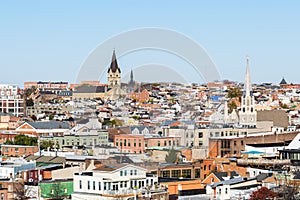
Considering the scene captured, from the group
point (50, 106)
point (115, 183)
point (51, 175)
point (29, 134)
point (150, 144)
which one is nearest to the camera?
point (115, 183)

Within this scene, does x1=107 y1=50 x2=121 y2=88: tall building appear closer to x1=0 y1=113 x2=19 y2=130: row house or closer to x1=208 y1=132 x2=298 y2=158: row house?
x1=0 y1=113 x2=19 y2=130: row house

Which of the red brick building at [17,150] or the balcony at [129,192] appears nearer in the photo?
the balcony at [129,192]

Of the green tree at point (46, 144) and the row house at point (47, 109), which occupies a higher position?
the row house at point (47, 109)

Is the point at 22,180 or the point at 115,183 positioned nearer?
the point at 115,183

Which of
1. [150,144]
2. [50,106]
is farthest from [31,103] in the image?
[150,144]

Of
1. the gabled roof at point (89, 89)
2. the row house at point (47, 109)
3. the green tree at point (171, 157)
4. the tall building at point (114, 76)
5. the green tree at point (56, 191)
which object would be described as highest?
the tall building at point (114, 76)

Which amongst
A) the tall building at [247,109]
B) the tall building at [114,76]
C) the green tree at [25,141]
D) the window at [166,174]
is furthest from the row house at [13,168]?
the tall building at [114,76]

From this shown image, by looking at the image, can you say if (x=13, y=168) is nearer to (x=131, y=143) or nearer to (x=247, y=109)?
(x=131, y=143)

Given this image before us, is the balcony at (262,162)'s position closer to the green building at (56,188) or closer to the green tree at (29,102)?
the green building at (56,188)

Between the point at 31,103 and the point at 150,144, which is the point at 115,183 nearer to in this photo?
the point at 150,144
